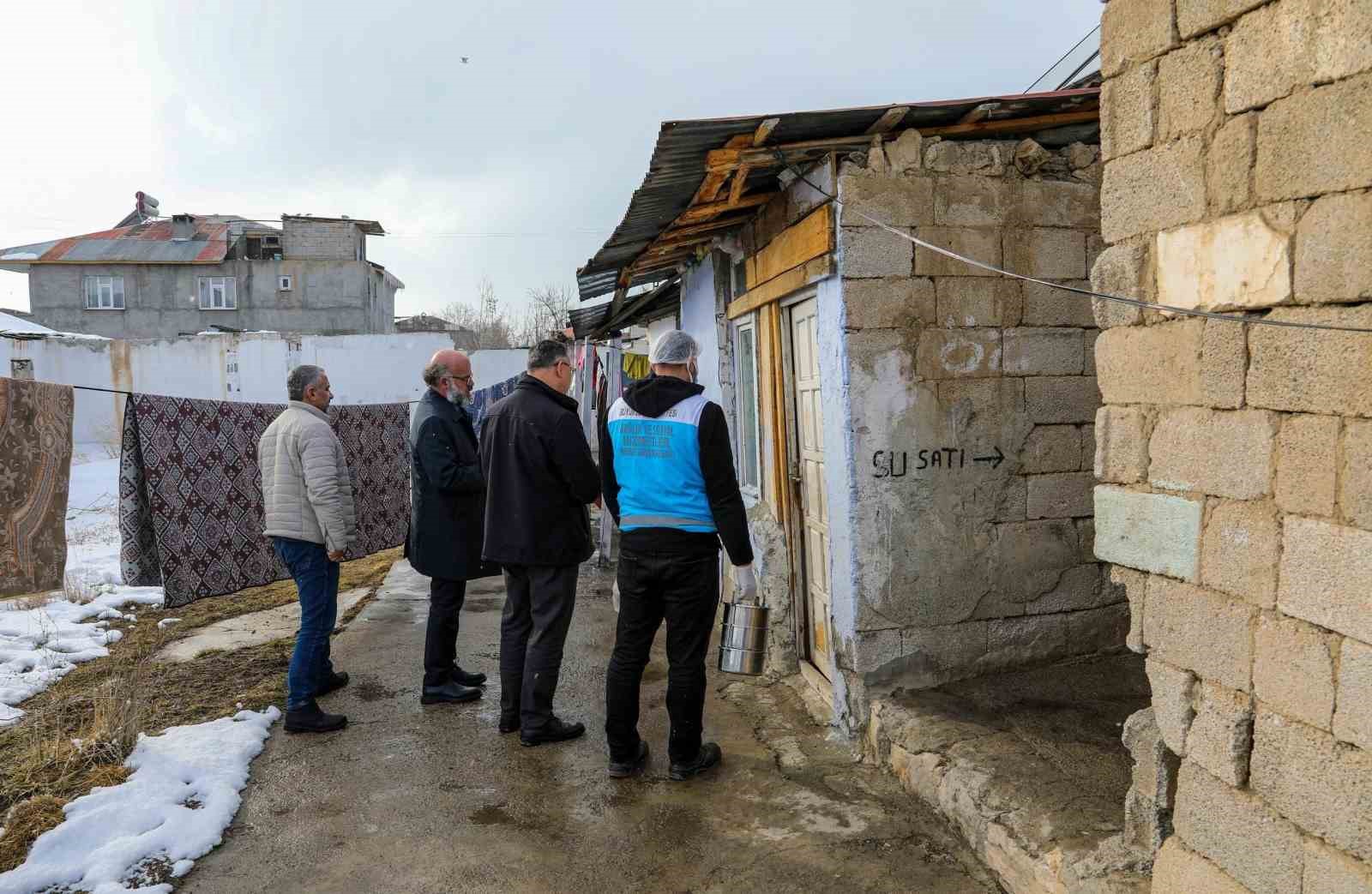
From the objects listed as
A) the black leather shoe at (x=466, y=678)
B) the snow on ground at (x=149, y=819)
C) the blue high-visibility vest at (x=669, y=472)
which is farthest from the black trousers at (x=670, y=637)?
the snow on ground at (x=149, y=819)

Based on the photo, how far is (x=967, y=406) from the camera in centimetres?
443

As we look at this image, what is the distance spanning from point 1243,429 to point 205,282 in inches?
1651

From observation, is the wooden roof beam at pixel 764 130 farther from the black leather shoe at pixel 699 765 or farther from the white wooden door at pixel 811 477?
the black leather shoe at pixel 699 765

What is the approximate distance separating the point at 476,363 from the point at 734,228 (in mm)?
A: 24612

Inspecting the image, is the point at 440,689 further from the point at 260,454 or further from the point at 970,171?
the point at 970,171

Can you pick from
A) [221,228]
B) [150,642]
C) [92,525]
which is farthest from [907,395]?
[221,228]

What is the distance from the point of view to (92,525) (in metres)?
13.8

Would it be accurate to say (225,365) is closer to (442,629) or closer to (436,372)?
(436,372)

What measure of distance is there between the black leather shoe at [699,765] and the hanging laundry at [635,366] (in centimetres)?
532

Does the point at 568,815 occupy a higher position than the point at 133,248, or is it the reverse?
the point at 133,248

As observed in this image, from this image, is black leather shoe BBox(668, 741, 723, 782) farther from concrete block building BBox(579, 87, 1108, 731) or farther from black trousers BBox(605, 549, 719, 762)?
concrete block building BBox(579, 87, 1108, 731)

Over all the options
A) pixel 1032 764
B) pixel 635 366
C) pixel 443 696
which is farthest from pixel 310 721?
pixel 635 366

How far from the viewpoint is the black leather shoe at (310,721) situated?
4848 mm

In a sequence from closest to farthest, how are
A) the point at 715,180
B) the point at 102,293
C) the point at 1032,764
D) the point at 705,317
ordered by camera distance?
1. the point at 1032,764
2. the point at 715,180
3. the point at 705,317
4. the point at 102,293
